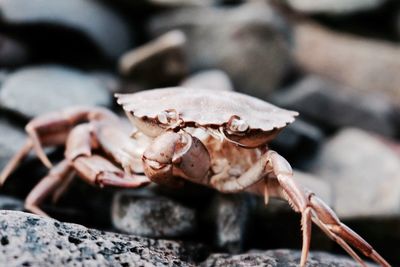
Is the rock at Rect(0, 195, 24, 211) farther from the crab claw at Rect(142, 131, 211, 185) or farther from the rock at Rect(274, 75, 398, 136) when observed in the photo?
the rock at Rect(274, 75, 398, 136)

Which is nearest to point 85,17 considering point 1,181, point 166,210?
point 1,181

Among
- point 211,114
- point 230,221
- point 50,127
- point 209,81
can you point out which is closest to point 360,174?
point 209,81

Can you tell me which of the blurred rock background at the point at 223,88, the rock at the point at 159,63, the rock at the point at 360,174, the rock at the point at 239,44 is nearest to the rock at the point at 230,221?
the blurred rock background at the point at 223,88

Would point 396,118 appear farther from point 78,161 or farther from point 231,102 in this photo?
point 78,161

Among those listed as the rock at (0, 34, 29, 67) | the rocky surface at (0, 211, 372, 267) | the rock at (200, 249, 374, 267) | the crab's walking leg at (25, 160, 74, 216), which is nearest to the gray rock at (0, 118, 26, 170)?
the crab's walking leg at (25, 160, 74, 216)

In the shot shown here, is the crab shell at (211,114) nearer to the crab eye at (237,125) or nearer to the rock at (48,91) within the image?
the crab eye at (237,125)
